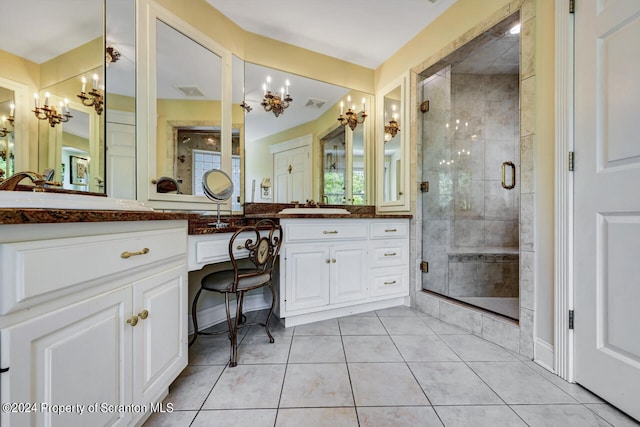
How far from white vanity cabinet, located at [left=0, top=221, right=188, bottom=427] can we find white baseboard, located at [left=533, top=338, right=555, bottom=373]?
189 cm

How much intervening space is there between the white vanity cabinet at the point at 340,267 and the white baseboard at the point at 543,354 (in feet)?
3.21

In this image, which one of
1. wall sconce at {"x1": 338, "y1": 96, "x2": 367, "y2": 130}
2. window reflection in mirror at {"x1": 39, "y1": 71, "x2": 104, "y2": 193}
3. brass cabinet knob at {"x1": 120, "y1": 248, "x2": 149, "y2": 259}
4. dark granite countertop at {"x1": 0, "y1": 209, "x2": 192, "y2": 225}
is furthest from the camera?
wall sconce at {"x1": 338, "y1": 96, "x2": 367, "y2": 130}

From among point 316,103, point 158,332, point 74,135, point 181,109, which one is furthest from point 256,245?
point 316,103

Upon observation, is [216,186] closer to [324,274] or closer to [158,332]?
[158,332]

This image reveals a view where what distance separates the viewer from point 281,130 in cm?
230

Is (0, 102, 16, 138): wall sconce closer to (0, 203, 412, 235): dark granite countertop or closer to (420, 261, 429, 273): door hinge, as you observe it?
(0, 203, 412, 235): dark granite countertop

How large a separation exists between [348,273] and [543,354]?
1.23m

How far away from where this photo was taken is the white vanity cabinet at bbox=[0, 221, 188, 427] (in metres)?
0.53

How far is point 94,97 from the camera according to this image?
1327 millimetres

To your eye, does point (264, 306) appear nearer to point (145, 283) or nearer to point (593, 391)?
point (145, 283)

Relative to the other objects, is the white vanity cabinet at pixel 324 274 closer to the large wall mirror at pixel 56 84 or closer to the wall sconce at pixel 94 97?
the large wall mirror at pixel 56 84

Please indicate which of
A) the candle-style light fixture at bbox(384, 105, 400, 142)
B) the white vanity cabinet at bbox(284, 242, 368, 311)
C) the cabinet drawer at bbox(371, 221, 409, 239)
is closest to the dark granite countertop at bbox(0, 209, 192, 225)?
the white vanity cabinet at bbox(284, 242, 368, 311)

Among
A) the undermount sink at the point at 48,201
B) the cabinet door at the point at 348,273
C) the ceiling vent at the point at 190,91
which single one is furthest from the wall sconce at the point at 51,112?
the cabinet door at the point at 348,273

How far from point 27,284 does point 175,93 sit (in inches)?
62.2
